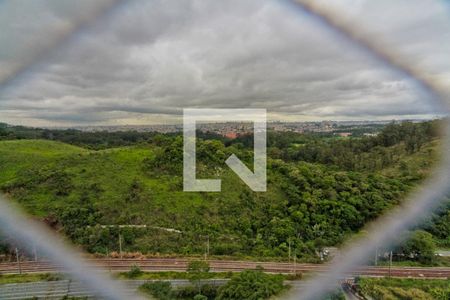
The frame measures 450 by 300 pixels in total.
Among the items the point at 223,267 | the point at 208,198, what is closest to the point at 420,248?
the point at 223,267

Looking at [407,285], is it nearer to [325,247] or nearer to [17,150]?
[325,247]

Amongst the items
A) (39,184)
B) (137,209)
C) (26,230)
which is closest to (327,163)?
(137,209)

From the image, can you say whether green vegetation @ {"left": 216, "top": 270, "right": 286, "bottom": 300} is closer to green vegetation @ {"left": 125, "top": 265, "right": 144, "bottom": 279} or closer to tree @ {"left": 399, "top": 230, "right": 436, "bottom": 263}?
green vegetation @ {"left": 125, "top": 265, "right": 144, "bottom": 279}

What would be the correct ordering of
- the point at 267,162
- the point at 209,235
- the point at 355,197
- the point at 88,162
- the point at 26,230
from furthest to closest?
the point at 267,162 → the point at 88,162 → the point at 209,235 → the point at 355,197 → the point at 26,230

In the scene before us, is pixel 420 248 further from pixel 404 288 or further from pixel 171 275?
pixel 171 275

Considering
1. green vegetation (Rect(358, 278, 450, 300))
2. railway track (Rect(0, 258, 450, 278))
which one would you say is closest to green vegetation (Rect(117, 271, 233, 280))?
railway track (Rect(0, 258, 450, 278))

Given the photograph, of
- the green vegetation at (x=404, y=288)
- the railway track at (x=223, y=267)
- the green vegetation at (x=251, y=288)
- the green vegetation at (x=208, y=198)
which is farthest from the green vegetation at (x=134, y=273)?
the green vegetation at (x=404, y=288)
